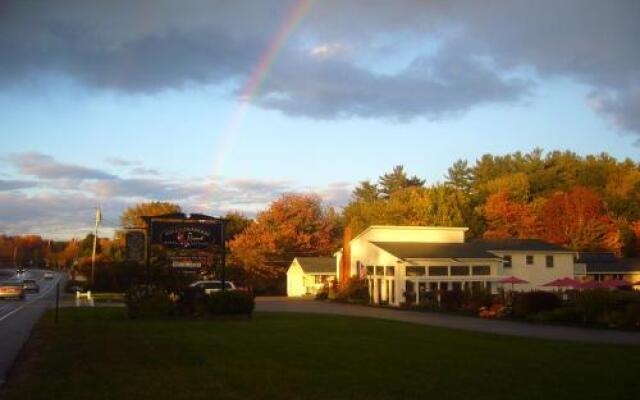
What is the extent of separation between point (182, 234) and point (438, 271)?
20.0 m

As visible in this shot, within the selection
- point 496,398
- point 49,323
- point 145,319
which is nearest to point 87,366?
point 496,398

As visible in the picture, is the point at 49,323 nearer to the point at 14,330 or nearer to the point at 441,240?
the point at 14,330

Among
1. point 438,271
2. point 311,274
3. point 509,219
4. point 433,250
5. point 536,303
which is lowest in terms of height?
point 536,303

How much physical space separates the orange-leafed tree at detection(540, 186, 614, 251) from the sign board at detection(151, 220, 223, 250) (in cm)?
4493

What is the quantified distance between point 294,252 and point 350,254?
1700 centimetres

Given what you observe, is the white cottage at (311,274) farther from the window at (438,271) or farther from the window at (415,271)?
the window at (438,271)

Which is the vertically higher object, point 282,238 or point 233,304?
point 282,238

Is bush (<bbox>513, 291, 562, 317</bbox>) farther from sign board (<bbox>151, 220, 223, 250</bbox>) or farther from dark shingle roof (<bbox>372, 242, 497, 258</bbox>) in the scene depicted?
sign board (<bbox>151, 220, 223, 250</bbox>)

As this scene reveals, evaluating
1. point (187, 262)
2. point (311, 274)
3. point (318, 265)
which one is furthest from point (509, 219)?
point (187, 262)

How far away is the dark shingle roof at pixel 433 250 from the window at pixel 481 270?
77cm

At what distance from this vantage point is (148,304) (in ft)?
92.1

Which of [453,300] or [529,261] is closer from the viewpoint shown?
[453,300]

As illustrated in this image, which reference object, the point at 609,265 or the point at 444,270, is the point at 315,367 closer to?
the point at 444,270

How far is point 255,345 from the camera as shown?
661 inches
